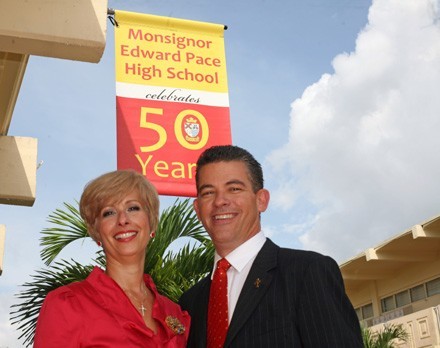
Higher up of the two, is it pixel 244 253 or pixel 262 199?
pixel 262 199

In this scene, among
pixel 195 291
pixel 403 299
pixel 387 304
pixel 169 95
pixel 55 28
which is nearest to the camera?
pixel 195 291

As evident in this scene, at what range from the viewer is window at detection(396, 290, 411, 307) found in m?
25.4

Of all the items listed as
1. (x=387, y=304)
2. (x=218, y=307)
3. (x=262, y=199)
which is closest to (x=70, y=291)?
(x=218, y=307)

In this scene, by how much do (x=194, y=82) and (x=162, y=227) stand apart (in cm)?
198

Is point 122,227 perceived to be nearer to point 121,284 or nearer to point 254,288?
point 121,284

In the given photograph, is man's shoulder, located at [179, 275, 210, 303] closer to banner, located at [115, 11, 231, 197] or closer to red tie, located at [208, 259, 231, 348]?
red tie, located at [208, 259, 231, 348]

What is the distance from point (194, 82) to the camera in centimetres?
892

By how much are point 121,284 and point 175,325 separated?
31 cm

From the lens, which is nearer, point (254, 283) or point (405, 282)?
point (254, 283)

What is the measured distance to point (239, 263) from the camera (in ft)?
11.4

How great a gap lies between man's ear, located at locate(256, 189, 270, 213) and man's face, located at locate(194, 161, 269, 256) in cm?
4

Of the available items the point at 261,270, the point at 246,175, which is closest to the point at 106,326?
the point at 261,270

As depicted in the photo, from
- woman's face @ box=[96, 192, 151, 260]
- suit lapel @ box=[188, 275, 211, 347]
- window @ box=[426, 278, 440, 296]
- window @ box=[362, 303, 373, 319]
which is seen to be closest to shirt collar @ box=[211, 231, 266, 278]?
suit lapel @ box=[188, 275, 211, 347]

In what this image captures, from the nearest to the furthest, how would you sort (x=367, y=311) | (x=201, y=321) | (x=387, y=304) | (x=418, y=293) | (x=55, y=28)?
(x=201, y=321), (x=55, y=28), (x=418, y=293), (x=387, y=304), (x=367, y=311)
